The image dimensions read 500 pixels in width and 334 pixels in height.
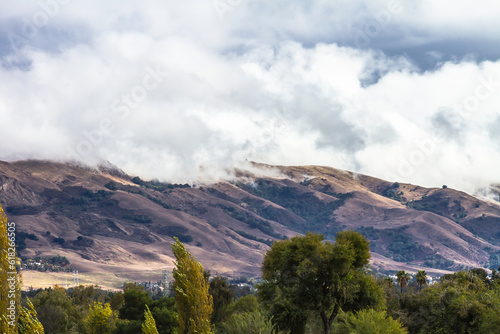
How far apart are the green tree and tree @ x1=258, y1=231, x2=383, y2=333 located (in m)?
29.7

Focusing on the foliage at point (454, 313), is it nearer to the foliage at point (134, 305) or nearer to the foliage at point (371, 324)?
the foliage at point (371, 324)

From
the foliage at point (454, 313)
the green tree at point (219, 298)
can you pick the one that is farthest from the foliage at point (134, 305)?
the foliage at point (454, 313)

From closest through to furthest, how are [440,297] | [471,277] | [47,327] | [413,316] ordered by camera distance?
[440,297]
[413,316]
[47,327]
[471,277]

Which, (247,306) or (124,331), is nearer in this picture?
(124,331)

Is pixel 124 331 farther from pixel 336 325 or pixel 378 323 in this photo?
pixel 378 323

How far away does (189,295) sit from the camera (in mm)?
28625

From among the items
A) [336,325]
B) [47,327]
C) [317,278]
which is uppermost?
[317,278]

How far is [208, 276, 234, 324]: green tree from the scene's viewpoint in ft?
257

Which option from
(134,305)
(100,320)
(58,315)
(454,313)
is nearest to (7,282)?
(454,313)

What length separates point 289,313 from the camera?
47406 millimetres

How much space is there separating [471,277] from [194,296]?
60.4 meters

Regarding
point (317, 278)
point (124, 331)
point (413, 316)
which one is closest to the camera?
point (317, 278)

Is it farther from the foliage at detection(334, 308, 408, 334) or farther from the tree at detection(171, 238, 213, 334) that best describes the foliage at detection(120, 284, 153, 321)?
the tree at detection(171, 238, 213, 334)

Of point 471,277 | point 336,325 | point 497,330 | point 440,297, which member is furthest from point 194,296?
point 471,277
